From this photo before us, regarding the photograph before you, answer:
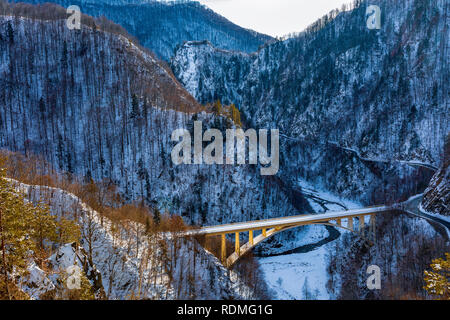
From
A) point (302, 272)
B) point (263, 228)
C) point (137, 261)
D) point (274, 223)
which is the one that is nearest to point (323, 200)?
point (302, 272)

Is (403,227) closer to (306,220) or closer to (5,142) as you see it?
(306,220)

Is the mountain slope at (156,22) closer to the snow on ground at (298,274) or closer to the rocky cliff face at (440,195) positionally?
the snow on ground at (298,274)

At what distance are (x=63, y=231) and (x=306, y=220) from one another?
95.9 ft

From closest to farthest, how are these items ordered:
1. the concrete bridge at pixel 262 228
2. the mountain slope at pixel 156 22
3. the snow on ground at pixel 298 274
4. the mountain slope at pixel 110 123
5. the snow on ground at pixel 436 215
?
the concrete bridge at pixel 262 228 → the snow on ground at pixel 436 215 → the snow on ground at pixel 298 274 → the mountain slope at pixel 110 123 → the mountain slope at pixel 156 22

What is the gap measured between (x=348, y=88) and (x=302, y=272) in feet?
268

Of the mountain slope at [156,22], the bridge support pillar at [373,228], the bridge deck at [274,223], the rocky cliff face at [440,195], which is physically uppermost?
the mountain slope at [156,22]

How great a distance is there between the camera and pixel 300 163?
302ft

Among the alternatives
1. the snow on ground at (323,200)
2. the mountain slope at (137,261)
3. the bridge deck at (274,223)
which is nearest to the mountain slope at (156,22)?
the snow on ground at (323,200)

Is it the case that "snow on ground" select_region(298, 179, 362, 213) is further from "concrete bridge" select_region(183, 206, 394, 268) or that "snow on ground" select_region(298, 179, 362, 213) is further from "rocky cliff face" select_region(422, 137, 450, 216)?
"rocky cliff face" select_region(422, 137, 450, 216)

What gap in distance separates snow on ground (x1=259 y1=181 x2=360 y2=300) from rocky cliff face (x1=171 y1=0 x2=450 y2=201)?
23662 mm

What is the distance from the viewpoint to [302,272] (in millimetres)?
42875

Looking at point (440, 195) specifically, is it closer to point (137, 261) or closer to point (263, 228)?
point (263, 228)

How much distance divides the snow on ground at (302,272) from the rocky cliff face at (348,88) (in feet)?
77.6

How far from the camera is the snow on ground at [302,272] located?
124 feet
